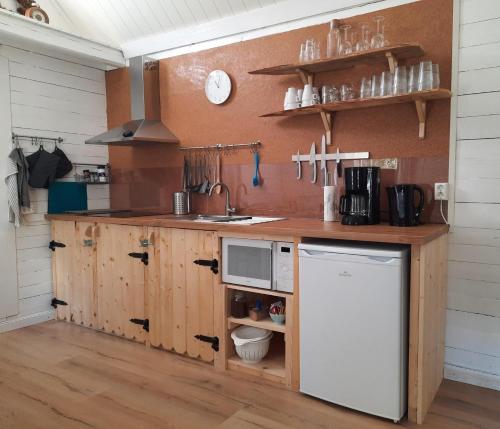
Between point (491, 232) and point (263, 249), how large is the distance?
123 cm

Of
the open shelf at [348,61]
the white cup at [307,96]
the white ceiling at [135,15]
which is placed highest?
the white ceiling at [135,15]

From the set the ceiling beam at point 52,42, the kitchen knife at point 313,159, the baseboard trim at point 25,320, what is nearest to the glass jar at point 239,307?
the kitchen knife at point 313,159

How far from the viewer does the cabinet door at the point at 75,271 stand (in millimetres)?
3223

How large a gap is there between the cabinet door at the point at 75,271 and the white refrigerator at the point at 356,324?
1783mm

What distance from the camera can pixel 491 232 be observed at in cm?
231

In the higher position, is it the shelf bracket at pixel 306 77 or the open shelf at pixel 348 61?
the open shelf at pixel 348 61

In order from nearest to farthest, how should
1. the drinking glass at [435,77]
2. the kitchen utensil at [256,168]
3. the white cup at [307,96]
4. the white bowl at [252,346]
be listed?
the drinking glass at [435,77], the white bowl at [252,346], the white cup at [307,96], the kitchen utensil at [256,168]

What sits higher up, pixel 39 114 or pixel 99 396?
pixel 39 114

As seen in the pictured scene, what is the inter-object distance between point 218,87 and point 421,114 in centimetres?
152

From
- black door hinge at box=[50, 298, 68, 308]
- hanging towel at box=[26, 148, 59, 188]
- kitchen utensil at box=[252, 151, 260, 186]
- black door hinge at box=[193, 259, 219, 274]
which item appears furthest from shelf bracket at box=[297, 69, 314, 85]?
black door hinge at box=[50, 298, 68, 308]

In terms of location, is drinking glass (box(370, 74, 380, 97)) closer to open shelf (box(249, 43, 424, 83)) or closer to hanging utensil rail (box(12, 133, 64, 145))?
open shelf (box(249, 43, 424, 83))

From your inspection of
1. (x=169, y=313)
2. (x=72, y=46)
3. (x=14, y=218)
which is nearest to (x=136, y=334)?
(x=169, y=313)

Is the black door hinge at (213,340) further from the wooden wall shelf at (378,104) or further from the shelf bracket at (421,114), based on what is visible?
the shelf bracket at (421,114)

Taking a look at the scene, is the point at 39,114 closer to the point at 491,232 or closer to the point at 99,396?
the point at 99,396
